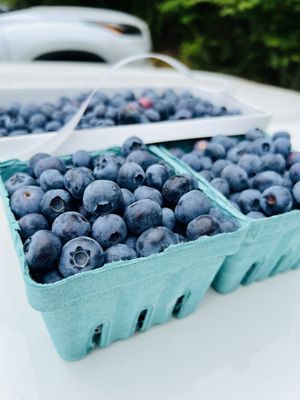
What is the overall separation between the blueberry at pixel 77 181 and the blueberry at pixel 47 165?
8cm

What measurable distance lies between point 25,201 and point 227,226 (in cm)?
37

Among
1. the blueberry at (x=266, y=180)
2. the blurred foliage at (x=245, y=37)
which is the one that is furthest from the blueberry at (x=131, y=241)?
the blurred foliage at (x=245, y=37)

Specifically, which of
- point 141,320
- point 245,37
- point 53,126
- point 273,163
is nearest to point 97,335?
point 141,320

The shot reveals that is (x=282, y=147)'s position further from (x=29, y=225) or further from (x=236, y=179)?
(x=29, y=225)

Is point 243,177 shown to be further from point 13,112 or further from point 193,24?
point 193,24

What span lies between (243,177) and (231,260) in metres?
0.20

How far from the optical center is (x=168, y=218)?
647 mm

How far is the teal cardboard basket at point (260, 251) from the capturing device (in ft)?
2.17

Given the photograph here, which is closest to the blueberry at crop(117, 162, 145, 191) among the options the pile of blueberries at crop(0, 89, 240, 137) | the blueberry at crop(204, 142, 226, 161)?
the blueberry at crop(204, 142, 226, 161)

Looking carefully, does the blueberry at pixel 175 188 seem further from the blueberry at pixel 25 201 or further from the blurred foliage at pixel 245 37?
the blurred foliage at pixel 245 37

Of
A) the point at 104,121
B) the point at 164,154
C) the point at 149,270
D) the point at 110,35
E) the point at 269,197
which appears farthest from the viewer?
the point at 110,35

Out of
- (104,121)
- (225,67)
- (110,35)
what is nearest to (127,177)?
(104,121)

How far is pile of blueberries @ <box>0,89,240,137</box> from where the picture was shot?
1.11 metres

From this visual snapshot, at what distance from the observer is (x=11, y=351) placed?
2.04 feet
